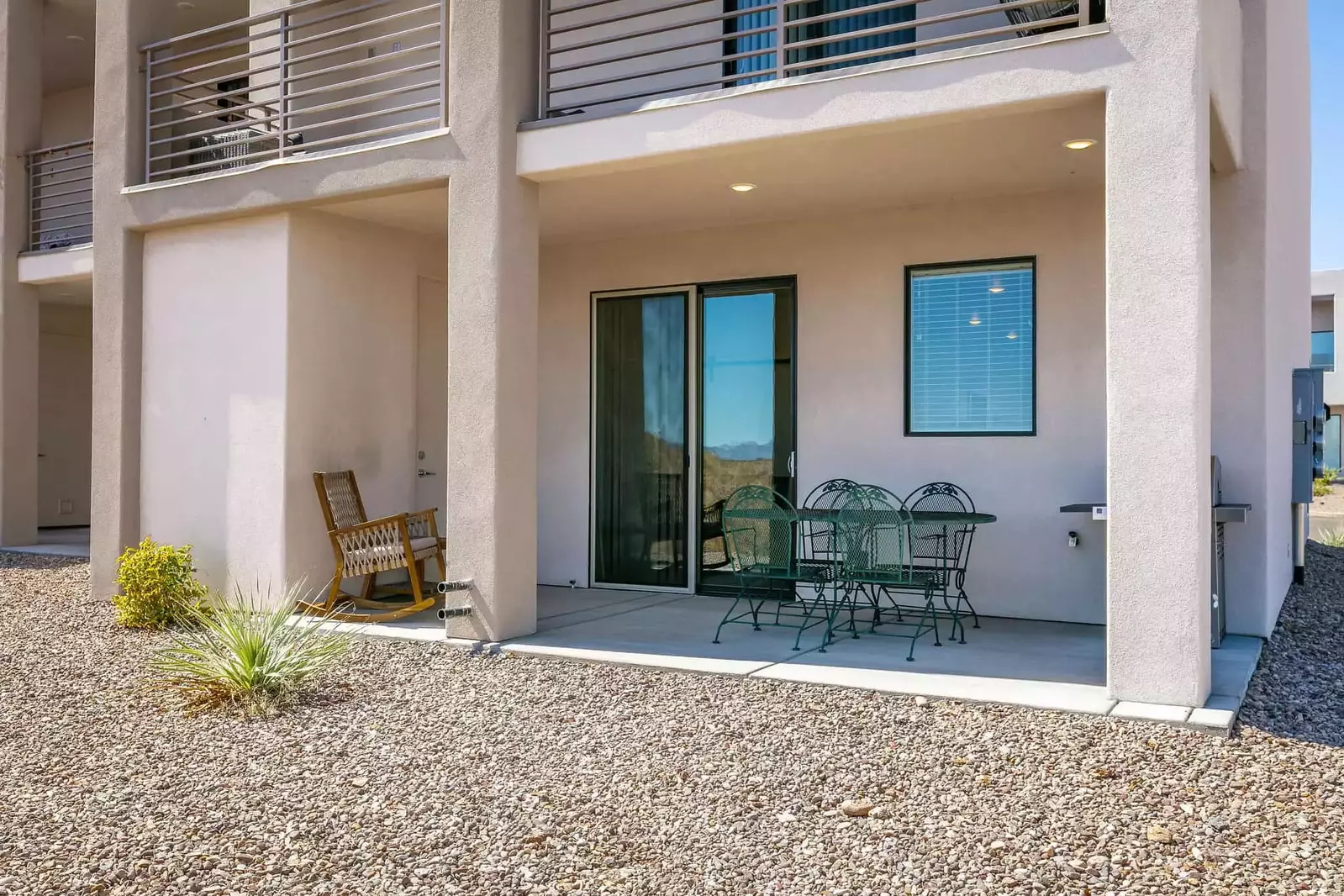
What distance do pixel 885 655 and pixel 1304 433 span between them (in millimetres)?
5371

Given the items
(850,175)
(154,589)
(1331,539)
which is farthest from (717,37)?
(1331,539)

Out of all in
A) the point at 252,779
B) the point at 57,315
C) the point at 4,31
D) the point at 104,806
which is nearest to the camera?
the point at 104,806

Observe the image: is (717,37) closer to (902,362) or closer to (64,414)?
(902,362)

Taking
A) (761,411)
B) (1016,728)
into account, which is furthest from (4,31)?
(1016,728)

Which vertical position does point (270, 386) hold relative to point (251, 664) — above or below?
above

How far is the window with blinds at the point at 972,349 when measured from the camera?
708cm

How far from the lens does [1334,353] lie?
27.7 meters

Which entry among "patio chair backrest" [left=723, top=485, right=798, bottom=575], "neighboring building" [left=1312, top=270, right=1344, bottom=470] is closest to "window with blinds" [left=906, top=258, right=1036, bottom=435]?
"patio chair backrest" [left=723, top=485, right=798, bottom=575]

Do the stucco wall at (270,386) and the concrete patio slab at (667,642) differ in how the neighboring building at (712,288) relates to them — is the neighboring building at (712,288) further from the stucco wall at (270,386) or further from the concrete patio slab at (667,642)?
the concrete patio slab at (667,642)

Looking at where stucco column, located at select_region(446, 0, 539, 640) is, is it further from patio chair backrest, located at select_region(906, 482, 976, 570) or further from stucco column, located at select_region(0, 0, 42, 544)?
stucco column, located at select_region(0, 0, 42, 544)

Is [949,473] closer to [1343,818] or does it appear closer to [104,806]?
[1343,818]

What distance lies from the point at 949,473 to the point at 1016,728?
3.09m

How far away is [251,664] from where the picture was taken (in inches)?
204

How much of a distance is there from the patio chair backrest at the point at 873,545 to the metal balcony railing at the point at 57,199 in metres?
8.50
